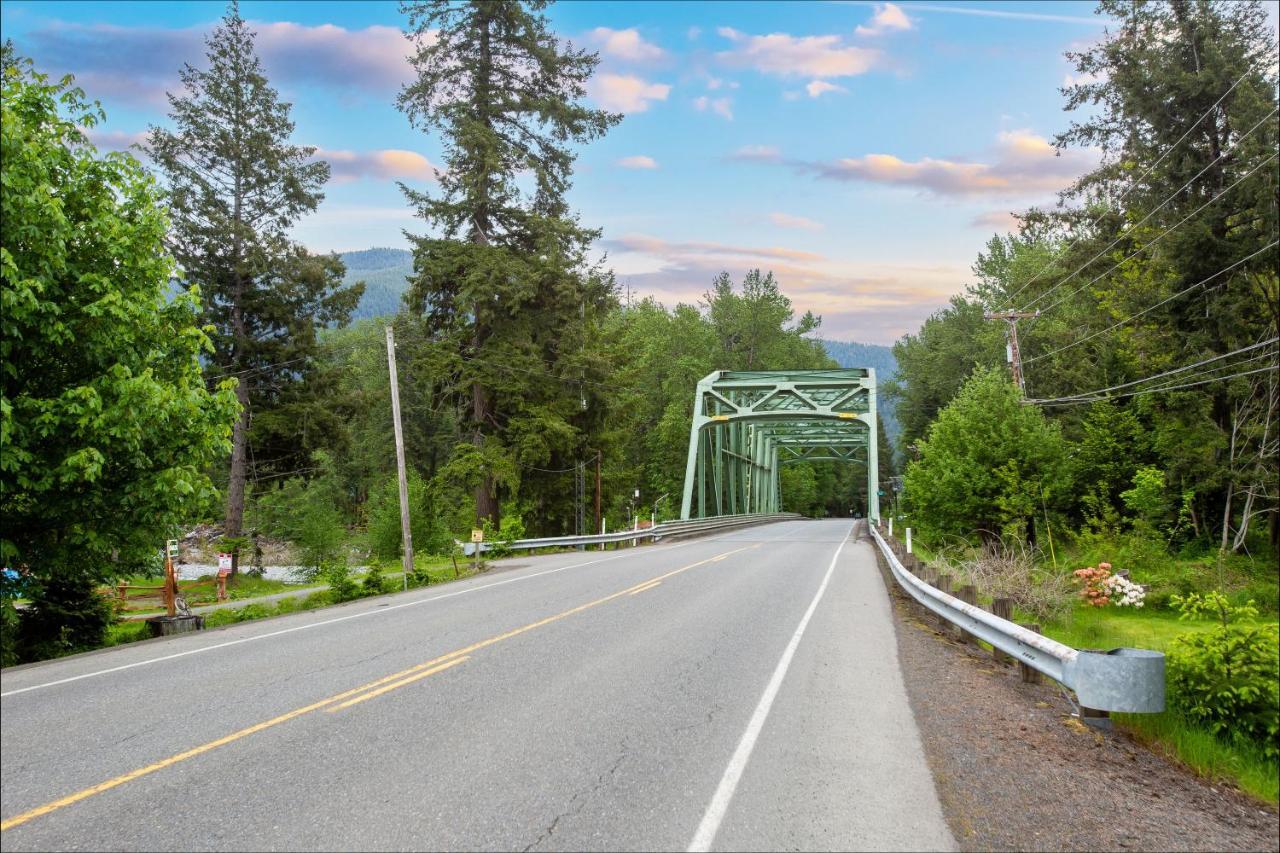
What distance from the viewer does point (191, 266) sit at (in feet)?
88.8

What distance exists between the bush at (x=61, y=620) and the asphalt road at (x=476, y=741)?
4.68 feet

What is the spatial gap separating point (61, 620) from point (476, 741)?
8.91 meters

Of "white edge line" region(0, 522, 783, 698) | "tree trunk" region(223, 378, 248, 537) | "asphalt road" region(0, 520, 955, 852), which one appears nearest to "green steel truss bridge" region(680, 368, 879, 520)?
"tree trunk" region(223, 378, 248, 537)

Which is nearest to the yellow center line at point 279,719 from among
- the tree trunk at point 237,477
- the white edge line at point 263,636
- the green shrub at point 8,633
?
the white edge line at point 263,636

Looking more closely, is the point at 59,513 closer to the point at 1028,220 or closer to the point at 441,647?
the point at 441,647

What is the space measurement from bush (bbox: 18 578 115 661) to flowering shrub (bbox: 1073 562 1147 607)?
15.3 m

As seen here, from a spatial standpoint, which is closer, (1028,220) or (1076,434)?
(1076,434)

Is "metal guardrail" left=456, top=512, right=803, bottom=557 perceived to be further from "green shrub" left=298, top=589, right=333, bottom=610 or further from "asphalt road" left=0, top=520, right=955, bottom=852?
"asphalt road" left=0, top=520, right=955, bottom=852

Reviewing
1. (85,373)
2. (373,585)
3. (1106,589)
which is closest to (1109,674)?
(1106,589)

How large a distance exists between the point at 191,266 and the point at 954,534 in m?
27.4

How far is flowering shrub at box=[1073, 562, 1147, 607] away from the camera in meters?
12.7

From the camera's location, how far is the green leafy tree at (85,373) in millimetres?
8523

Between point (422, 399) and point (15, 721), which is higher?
point (422, 399)

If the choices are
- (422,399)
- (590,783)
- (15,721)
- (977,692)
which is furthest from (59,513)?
(422,399)
